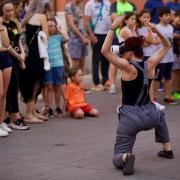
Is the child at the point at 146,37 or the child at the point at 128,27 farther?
the child at the point at 128,27

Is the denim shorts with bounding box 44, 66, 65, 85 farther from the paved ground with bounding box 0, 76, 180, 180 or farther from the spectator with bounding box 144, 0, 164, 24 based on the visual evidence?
the spectator with bounding box 144, 0, 164, 24

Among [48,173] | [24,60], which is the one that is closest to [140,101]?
[48,173]

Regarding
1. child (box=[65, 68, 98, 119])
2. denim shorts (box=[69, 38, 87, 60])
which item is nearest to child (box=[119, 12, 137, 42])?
child (box=[65, 68, 98, 119])

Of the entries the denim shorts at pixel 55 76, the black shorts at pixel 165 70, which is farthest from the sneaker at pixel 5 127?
the black shorts at pixel 165 70

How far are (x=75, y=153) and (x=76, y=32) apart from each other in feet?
18.2

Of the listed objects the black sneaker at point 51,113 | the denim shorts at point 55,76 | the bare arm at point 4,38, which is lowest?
the black sneaker at point 51,113

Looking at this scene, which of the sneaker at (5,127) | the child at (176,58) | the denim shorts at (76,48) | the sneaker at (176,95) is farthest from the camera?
the denim shorts at (76,48)

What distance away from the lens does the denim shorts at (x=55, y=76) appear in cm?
1038

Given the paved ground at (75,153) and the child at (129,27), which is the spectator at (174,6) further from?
the paved ground at (75,153)

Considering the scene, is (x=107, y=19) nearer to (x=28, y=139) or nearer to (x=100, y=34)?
(x=100, y=34)

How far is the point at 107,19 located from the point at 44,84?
363 centimetres

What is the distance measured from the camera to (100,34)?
44.8 ft

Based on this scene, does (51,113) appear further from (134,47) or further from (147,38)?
(134,47)

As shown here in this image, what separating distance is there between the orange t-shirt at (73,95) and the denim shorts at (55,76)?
0.68 feet
